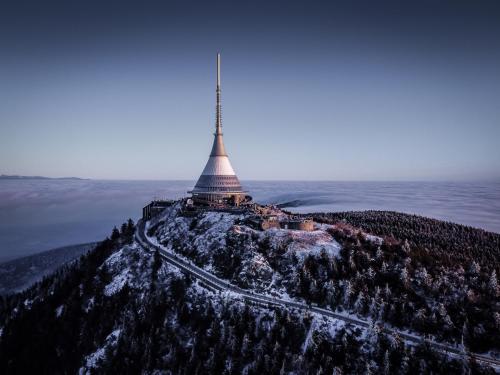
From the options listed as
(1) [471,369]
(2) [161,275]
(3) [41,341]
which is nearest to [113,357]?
(2) [161,275]

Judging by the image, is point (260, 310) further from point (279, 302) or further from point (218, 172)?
point (218, 172)

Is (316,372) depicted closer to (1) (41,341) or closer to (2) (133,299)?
(2) (133,299)

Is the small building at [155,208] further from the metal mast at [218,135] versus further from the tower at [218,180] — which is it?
the metal mast at [218,135]

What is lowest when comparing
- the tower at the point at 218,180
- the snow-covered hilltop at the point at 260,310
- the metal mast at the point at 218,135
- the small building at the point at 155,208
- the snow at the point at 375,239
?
the snow-covered hilltop at the point at 260,310

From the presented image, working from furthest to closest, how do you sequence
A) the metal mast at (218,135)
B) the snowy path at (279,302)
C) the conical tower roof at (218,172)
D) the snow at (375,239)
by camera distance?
the metal mast at (218,135) < the conical tower roof at (218,172) < the snow at (375,239) < the snowy path at (279,302)

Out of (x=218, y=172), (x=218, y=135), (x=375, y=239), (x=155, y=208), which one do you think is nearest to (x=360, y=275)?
(x=375, y=239)

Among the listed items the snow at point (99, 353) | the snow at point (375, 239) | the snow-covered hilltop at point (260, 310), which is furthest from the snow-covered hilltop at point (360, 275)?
the snow at point (99, 353)

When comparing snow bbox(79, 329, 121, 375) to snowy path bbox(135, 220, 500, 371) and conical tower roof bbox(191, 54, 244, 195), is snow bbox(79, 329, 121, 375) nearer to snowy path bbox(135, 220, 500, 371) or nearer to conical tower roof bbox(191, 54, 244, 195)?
snowy path bbox(135, 220, 500, 371)
